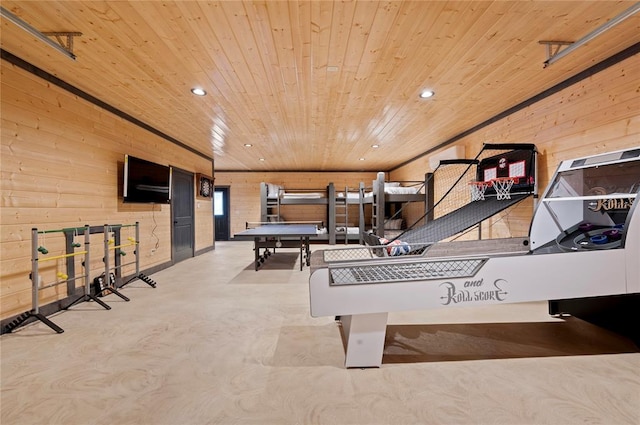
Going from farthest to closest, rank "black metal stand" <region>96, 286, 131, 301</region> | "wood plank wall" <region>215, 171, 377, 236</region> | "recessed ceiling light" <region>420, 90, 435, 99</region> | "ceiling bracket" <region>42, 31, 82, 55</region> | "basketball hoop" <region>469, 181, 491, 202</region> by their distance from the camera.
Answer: "wood plank wall" <region>215, 171, 377, 236</region> → "basketball hoop" <region>469, 181, 491, 202</region> → "black metal stand" <region>96, 286, 131, 301</region> → "recessed ceiling light" <region>420, 90, 435, 99</region> → "ceiling bracket" <region>42, 31, 82, 55</region>

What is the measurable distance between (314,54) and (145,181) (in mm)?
3494

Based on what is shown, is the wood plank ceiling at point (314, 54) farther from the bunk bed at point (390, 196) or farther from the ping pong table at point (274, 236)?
the bunk bed at point (390, 196)

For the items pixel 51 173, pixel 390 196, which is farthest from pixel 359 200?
pixel 51 173

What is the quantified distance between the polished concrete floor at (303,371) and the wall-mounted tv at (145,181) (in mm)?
1793

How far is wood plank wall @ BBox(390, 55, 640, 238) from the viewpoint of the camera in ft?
8.12

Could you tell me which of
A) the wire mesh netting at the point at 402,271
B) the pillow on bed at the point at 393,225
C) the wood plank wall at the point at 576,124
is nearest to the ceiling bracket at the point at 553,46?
the wood plank wall at the point at 576,124

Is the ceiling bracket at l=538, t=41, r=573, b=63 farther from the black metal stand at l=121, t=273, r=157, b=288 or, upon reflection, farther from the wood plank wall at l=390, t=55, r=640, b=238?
the black metal stand at l=121, t=273, r=157, b=288

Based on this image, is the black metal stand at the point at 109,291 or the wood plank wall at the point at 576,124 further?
Result: the black metal stand at the point at 109,291

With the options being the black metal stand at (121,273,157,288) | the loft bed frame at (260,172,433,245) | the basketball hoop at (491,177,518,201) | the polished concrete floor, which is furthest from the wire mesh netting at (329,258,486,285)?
the loft bed frame at (260,172,433,245)

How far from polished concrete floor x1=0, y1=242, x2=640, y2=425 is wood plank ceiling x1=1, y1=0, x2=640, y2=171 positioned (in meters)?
2.51

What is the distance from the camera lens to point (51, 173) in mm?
2961

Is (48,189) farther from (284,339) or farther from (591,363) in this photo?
(591,363)

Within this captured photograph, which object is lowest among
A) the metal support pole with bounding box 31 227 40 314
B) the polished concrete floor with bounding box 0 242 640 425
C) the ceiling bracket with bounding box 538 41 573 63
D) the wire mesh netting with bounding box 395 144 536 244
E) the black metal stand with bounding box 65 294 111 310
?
the polished concrete floor with bounding box 0 242 640 425

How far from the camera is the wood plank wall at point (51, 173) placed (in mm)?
2559
